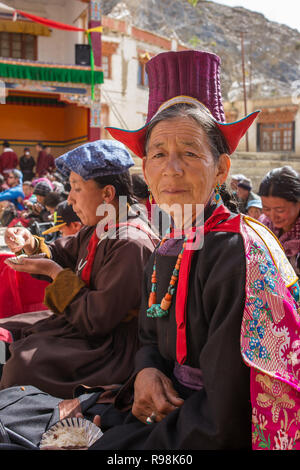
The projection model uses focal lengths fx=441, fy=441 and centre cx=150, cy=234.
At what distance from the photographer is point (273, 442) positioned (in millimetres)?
1094

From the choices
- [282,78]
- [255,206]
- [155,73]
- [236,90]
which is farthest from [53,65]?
[282,78]

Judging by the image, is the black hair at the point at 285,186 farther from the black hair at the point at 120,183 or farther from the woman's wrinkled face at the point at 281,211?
the black hair at the point at 120,183

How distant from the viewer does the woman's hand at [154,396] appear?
133 centimetres

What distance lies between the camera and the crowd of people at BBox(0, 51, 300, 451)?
3.76 ft

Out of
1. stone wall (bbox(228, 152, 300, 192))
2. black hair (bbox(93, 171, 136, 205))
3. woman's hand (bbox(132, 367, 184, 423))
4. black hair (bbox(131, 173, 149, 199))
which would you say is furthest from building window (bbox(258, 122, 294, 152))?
woman's hand (bbox(132, 367, 184, 423))

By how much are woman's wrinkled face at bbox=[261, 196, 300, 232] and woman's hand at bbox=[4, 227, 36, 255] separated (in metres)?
1.60

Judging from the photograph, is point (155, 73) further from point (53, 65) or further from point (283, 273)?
point (53, 65)

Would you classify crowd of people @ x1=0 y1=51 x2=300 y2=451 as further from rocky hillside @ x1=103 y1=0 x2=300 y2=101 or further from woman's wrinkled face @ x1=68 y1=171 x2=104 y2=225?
rocky hillside @ x1=103 y1=0 x2=300 y2=101

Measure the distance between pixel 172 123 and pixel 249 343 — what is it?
2.40 ft

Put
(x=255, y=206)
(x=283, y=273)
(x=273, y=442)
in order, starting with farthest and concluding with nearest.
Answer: (x=255, y=206)
(x=283, y=273)
(x=273, y=442)

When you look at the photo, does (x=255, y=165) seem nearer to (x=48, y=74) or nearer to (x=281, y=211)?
(x=48, y=74)

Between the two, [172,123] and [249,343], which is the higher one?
[172,123]

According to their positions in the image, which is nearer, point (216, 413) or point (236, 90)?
point (216, 413)

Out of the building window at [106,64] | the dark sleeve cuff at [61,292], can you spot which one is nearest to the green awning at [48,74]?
the building window at [106,64]
